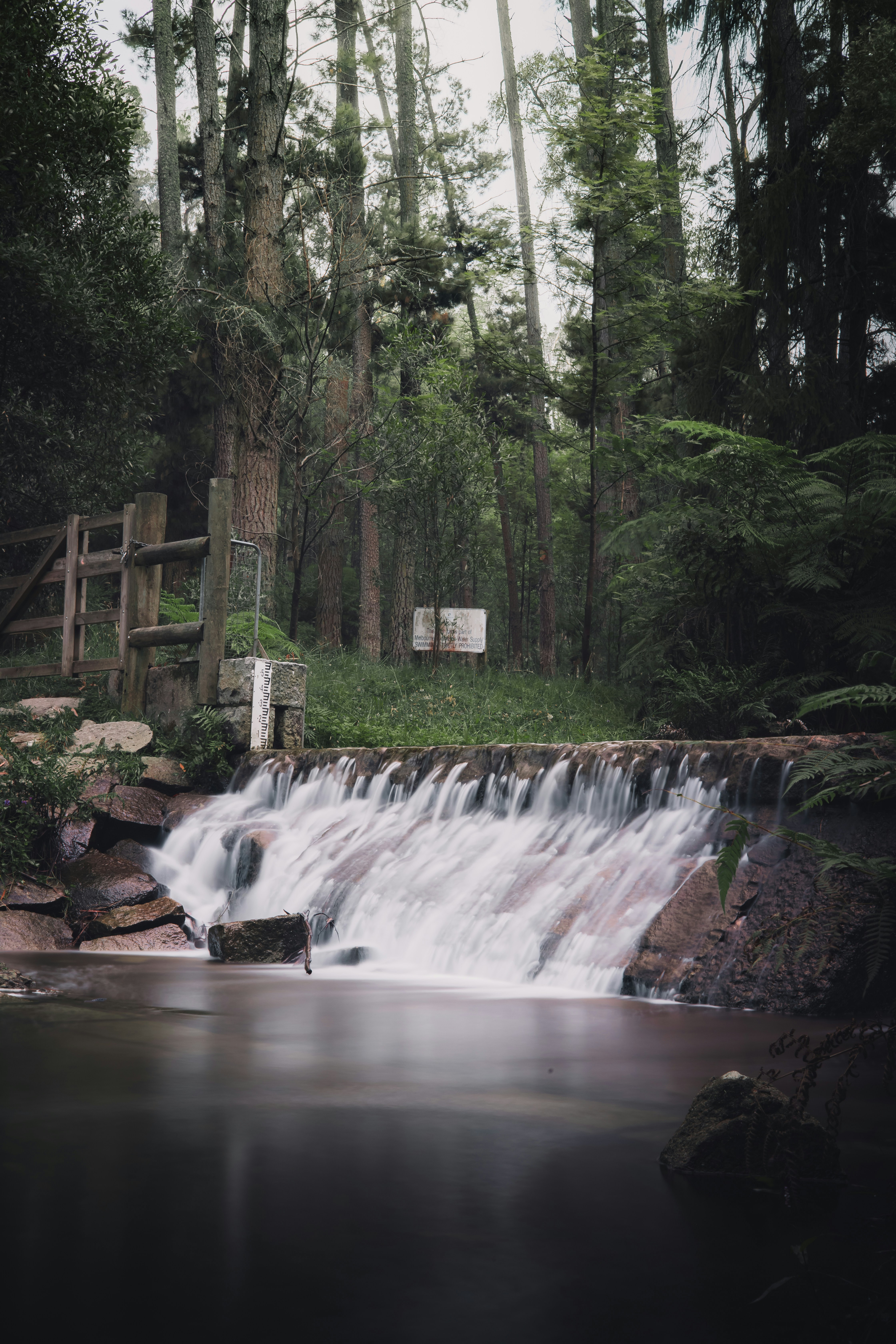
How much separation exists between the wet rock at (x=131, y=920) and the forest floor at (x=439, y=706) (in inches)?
123

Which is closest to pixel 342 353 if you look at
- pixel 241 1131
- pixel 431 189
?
pixel 431 189

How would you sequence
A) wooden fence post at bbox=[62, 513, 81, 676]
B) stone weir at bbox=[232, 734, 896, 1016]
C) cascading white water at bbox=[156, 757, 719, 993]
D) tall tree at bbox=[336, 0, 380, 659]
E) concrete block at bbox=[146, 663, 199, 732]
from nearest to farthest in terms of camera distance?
1. stone weir at bbox=[232, 734, 896, 1016]
2. cascading white water at bbox=[156, 757, 719, 993]
3. concrete block at bbox=[146, 663, 199, 732]
4. wooden fence post at bbox=[62, 513, 81, 676]
5. tall tree at bbox=[336, 0, 380, 659]

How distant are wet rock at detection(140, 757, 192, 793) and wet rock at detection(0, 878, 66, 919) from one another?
1958 millimetres

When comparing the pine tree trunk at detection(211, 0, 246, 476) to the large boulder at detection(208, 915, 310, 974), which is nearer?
the large boulder at detection(208, 915, 310, 974)

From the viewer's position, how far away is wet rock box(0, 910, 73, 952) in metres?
7.38

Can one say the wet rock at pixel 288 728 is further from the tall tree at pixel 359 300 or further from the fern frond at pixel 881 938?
the fern frond at pixel 881 938

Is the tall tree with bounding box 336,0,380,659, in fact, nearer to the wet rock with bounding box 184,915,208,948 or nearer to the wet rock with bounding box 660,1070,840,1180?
the wet rock with bounding box 184,915,208,948

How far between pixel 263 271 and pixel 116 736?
7.06 metres

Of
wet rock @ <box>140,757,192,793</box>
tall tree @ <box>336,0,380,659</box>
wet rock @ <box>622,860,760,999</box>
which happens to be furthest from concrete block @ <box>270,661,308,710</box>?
wet rock @ <box>622,860,760,999</box>

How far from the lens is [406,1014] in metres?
5.14

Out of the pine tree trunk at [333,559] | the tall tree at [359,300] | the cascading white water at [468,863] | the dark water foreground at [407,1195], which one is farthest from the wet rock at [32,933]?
the pine tree trunk at [333,559]

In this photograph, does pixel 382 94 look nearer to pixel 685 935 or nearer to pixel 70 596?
pixel 70 596

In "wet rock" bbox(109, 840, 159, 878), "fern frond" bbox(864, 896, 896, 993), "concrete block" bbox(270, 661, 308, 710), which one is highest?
"concrete block" bbox(270, 661, 308, 710)

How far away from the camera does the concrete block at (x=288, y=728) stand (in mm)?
10875
